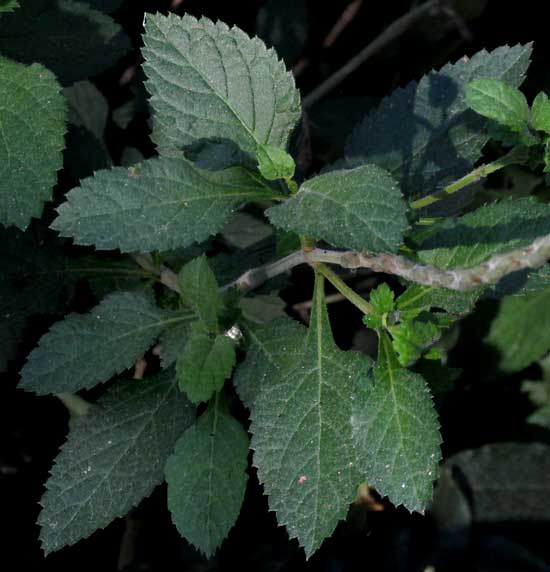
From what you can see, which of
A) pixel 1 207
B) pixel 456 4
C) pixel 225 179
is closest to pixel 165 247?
pixel 225 179

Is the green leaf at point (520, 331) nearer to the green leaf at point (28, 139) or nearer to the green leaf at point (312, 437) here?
the green leaf at point (312, 437)

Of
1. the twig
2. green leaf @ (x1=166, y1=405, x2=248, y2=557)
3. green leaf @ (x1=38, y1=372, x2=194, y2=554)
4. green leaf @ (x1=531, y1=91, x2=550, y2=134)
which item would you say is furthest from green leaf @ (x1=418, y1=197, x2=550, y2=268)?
the twig

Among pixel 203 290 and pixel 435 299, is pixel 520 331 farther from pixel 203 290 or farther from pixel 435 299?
pixel 203 290

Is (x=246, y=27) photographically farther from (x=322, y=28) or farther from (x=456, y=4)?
(x=456, y=4)

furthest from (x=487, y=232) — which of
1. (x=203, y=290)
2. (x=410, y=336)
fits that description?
(x=203, y=290)

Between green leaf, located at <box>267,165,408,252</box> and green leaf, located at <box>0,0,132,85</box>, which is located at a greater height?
green leaf, located at <box>267,165,408,252</box>

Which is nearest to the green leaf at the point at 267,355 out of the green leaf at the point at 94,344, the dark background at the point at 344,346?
the green leaf at the point at 94,344

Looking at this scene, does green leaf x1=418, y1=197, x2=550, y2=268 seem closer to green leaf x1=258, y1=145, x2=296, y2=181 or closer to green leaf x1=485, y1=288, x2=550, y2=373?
green leaf x1=258, y1=145, x2=296, y2=181
